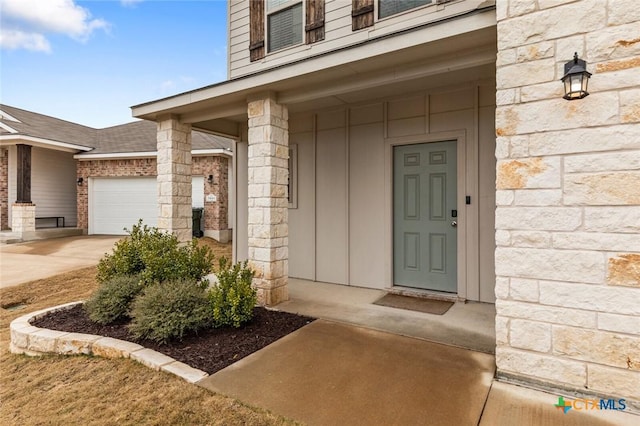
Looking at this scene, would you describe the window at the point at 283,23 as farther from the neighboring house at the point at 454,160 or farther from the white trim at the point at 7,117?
the white trim at the point at 7,117

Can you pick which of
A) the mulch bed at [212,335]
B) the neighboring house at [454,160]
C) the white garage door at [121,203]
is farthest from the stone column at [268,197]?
the white garage door at [121,203]

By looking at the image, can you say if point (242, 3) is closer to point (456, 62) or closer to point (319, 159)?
point (319, 159)

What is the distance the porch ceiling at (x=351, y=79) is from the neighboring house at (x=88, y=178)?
5.92 m

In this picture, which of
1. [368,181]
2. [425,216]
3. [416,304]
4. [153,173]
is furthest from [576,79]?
[153,173]

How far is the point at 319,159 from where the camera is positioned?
5559 mm

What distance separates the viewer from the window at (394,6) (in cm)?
437

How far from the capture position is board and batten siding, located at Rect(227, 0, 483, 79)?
4191 mm

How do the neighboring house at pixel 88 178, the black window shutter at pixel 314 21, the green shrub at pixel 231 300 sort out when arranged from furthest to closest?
the neighboring house at pixel 88 178 < the black window shutter at pixel 314 21 < the green shrub at pixel 231 300

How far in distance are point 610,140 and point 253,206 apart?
353 centimetres

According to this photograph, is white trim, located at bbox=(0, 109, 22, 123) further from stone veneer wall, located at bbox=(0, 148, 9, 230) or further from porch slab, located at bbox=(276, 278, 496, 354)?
porch slab, located at bbox=(276, 278, 496, 354)

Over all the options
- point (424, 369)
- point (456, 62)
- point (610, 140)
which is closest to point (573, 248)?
point (610, 140)

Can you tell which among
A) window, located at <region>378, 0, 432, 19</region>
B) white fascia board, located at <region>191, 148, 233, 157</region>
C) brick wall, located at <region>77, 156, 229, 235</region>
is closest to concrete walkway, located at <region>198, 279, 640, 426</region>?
window, located at <region>378, 0, 432, 19</region>

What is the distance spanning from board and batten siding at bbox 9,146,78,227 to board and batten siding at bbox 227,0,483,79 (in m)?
10.3

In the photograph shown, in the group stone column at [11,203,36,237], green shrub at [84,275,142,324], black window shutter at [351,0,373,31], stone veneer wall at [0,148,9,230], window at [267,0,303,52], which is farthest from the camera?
stone veneer wall at [0,148,9,230]
